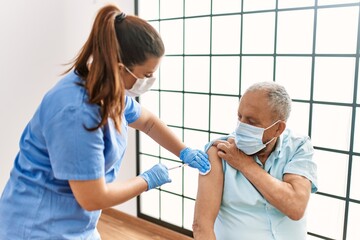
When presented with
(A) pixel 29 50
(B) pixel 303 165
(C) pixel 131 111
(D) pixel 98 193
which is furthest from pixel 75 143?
(A) pixel 29 50

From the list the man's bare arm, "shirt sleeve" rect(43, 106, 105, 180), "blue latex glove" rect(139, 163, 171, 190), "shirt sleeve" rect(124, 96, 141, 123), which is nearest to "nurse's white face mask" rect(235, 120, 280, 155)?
the man's bare arm

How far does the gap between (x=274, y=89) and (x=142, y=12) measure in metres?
1.97

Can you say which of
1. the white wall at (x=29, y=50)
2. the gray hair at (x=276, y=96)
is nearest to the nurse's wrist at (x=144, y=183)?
the gray hair at (x=276, y=96)

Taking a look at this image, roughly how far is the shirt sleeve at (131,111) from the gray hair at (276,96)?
0.48m

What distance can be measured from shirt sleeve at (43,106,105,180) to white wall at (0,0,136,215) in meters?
1.83

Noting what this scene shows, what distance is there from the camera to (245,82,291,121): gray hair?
1.35 meters

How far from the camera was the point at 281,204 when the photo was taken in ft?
4.34

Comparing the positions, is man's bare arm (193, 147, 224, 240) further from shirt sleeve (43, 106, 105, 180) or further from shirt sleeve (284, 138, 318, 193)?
shirt sleeve (43, 106, 105, 180)

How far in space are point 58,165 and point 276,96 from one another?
0.81 metres

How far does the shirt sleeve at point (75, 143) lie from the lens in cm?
100

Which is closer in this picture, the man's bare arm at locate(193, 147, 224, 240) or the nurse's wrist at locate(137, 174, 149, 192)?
the nurse's wrist at locate(137, 174, 149, 192)

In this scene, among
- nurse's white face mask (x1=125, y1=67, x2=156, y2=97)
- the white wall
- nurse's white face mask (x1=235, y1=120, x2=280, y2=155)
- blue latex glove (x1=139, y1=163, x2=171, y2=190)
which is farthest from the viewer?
the white wall

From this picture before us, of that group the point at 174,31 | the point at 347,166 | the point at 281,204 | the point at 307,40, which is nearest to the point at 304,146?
the point at 281,204

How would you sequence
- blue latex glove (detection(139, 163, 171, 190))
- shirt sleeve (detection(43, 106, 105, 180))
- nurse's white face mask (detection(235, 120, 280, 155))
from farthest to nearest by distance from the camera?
nurse's white face mask (detection(235, 120, 280, 155)) → blue latex glove (detection(139, 163, 171, 190)) → shirt sleeve (detection(43, 106, 105, 180))
